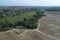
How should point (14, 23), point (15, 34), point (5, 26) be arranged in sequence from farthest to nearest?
point (14, 23) → point (5, 26) → point (15, 34)

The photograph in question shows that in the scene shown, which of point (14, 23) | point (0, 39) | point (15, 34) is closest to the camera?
point (0, 39)

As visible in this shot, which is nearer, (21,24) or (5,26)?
(5,26)

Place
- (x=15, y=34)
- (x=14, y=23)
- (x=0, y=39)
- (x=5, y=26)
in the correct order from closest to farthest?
(x=0, y=39) < (x=15, y=34) < (x=5, y=26) < (x=14, y=23)

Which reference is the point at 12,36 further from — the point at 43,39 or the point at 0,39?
the point at 43,39

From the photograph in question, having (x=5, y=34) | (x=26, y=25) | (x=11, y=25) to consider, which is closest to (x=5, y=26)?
(x=11, y=25)

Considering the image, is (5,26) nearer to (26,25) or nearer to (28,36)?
(26,25)

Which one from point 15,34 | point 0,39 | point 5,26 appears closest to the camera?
point 0,39

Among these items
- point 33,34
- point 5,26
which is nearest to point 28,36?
point 33,34

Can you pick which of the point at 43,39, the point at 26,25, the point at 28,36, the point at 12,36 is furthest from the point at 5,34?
the point at 26,25

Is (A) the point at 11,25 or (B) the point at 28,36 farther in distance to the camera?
(A) the point at 11,25
